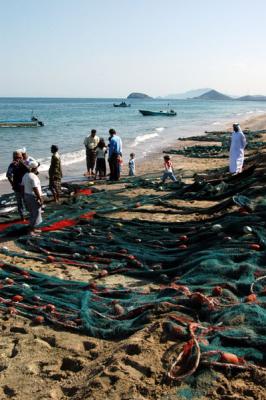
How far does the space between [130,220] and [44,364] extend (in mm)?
4730

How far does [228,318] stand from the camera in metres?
4.39

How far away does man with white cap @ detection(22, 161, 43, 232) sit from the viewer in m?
8.15

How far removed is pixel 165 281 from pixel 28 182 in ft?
11.1

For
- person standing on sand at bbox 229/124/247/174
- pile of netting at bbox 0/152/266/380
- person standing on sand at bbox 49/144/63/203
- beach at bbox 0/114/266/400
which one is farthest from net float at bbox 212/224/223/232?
person standing on sand at bbox 229/124/247/174

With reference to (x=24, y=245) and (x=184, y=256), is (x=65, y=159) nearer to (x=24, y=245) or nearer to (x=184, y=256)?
(x=24, y=245)

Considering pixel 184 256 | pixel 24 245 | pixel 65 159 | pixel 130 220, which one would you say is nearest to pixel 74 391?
pixel 184 256

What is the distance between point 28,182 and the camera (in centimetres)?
816

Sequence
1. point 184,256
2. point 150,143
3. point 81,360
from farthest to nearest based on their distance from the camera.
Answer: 1. point 150,143
2. point 184,256
3. point 81,360

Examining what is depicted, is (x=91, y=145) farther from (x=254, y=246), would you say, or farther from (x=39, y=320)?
(x=39, y=320)

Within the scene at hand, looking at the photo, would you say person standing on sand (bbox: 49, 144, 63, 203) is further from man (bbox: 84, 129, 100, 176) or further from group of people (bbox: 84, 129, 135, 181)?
man (bbox: 84, 129, 100, 176)

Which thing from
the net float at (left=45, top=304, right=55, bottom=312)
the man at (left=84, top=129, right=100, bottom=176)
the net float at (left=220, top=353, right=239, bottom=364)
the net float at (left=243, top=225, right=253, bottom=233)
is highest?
the man at (left=84, top=129, right=100, bottom=176)

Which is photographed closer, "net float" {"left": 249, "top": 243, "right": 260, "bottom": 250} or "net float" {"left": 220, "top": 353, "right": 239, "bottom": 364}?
"net float" {"left": 220, "top": 353, "right": 239, "bottom": 364}

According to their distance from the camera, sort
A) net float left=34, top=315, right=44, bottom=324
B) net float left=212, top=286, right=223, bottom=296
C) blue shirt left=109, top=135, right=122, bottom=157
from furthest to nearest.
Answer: blue shirt left=109, top=135, right=122, bottom=157 → net float left=34, top=315, right=44, bottom=324 → net float left=212, top=286, right=223, bottom=296

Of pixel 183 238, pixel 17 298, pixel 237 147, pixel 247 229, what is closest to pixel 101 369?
pixel 17 298
